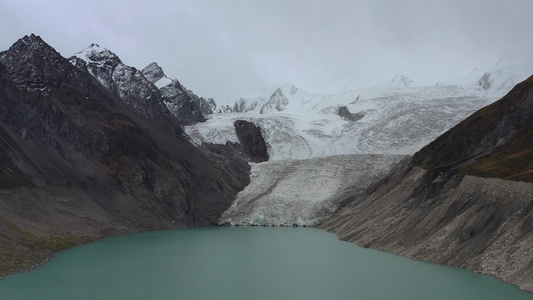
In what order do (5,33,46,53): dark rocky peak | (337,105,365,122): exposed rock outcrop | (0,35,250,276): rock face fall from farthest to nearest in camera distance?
(337,105,365,122): exposed rock outcrop < (5,33,46,53): dark rocky peak < (0,35,250,276): rock face

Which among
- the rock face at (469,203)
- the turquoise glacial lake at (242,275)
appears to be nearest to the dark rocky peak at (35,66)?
the turquoise glacial lake at (242,275)

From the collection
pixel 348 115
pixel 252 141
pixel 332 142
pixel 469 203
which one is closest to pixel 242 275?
pixel 469 203

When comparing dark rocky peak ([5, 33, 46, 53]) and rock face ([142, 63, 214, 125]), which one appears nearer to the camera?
dark rocky peak ([5, 33, 46, 53])

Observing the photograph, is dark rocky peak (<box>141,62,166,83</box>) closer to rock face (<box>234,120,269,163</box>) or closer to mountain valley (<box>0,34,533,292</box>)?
mountain valley (<box>0,34,533,292</box>)

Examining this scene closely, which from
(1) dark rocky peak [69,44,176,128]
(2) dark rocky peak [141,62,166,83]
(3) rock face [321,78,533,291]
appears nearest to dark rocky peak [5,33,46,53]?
(1) dark rocky peak [69,44,176,128]

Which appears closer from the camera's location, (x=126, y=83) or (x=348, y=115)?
(x=126, y=83)

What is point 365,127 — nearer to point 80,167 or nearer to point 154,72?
point 154,72

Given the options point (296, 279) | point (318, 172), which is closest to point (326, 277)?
point (296, 279)

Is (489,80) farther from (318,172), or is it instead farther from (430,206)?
(430,206)
